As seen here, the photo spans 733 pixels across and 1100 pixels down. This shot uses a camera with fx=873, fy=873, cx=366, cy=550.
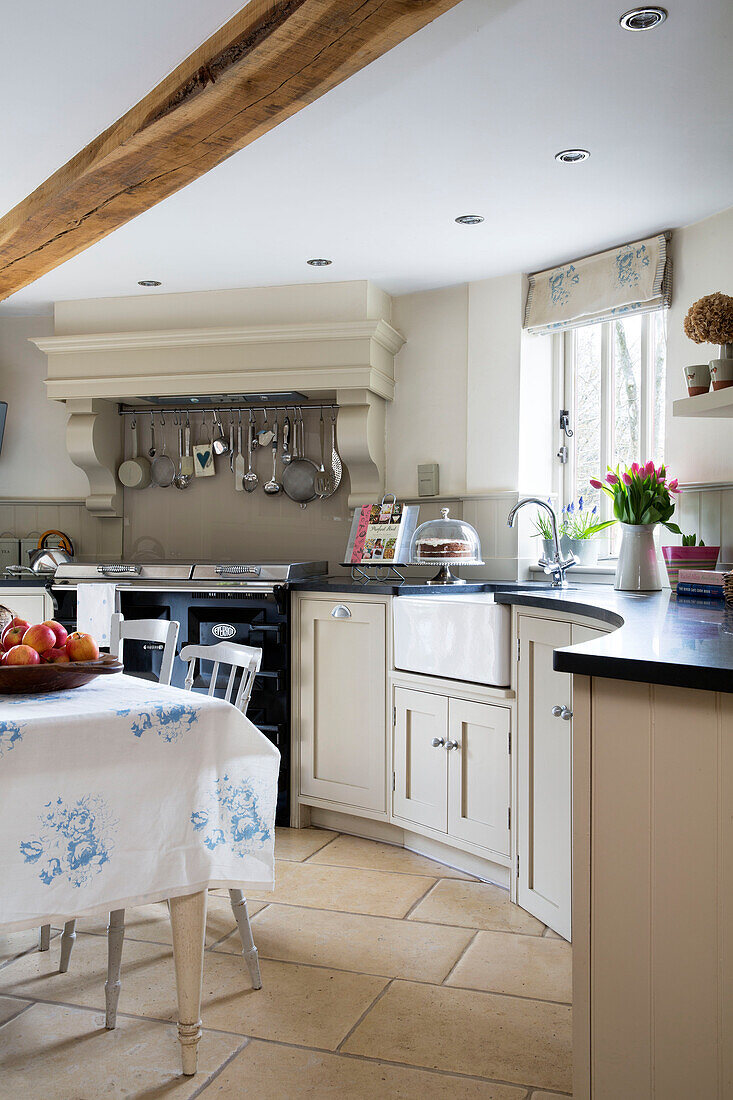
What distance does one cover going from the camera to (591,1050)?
1.16 meters

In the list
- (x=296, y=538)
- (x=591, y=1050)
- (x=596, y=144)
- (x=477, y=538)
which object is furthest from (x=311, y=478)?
(x=591, y=1050)

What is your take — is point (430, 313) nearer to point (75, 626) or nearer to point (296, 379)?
point (296, 379)

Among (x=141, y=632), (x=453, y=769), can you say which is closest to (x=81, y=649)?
(x=141, y=632)

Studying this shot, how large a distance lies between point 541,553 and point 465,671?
3.50 feet

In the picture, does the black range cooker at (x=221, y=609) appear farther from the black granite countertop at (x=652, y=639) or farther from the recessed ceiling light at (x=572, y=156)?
the recessed ceiling light at (x=572, y=156)

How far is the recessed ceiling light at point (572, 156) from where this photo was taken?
260 centimetres

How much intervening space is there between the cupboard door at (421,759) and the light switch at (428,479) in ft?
3.59

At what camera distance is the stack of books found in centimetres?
249

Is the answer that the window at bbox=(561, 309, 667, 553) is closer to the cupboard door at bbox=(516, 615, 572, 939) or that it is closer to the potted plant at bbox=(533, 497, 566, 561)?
the potted plant at bbox=(533, 497, 566, 561)

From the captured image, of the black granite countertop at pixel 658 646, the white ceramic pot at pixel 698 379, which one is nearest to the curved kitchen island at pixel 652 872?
the black granite countertop at pixel 658 646

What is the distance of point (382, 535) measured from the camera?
351 cm

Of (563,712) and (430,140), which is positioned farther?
(430,140)

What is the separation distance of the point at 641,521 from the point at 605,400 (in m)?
0.88

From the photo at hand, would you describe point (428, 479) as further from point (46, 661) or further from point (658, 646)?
point (658, 646)
